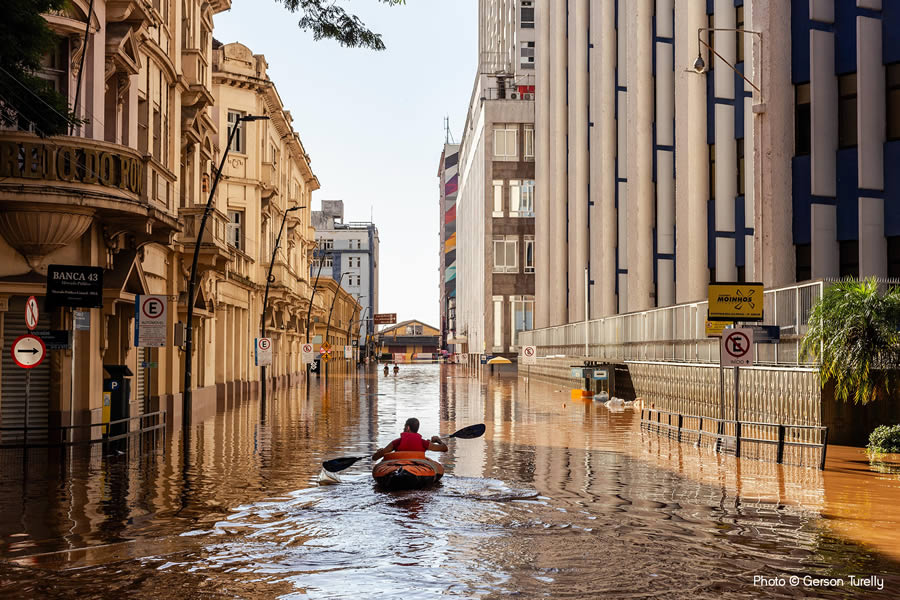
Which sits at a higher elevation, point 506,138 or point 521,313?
point 506,138

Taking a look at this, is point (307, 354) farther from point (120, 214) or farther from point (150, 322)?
point (150, 322)

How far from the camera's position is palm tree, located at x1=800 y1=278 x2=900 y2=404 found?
23922 millimetres

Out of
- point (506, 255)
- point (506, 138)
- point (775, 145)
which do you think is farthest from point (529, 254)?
point (775, 145)

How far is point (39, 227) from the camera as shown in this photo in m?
23.7

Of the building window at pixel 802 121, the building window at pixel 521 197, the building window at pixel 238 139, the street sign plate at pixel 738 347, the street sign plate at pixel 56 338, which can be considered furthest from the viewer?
the building window at pixel 521 197

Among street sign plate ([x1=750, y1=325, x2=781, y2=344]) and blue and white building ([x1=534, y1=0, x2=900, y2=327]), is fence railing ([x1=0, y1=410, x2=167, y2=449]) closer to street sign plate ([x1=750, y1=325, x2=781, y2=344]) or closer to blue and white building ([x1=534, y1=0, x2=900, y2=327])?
street sign plate ([x1=750, y1=325, x2=781, y2=344])

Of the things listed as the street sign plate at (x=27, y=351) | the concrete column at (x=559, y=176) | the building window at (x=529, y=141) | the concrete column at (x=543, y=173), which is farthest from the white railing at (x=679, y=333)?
the building window at (x=529, y=141)

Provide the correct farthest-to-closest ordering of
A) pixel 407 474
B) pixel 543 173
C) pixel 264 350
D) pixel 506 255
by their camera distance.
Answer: pixel 506 255
pixel 543 173
pixel 264 350
pixel 407 474

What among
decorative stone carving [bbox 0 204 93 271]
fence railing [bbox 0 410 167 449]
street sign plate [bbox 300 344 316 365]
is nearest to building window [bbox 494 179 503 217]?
street sign plate [bbox 300 344 316 365]

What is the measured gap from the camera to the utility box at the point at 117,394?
25.3 m

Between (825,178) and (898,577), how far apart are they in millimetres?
25171

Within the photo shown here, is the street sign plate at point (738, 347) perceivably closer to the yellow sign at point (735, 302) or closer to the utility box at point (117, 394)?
the yellow sign at point (735, 302)

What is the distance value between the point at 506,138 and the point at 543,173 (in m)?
27.6

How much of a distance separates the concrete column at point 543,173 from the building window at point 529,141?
79.7 ft
